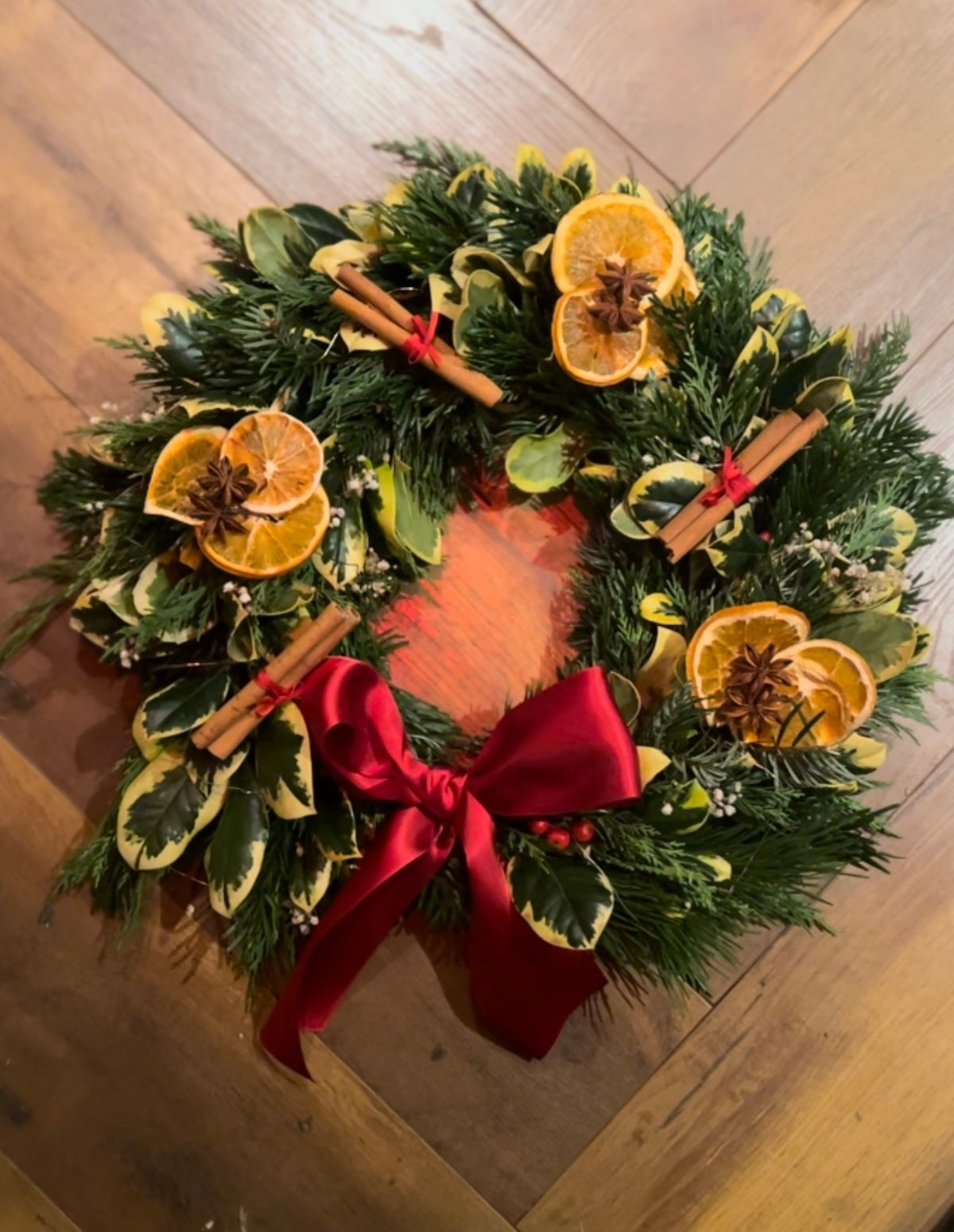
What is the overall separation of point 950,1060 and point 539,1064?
1.55 feet

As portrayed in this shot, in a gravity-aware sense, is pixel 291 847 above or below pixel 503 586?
below

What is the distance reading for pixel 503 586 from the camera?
1.01 meters

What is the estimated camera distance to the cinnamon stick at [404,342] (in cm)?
88

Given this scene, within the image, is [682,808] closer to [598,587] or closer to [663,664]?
[663,664]

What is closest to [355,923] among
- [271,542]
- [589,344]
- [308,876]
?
[308,876]

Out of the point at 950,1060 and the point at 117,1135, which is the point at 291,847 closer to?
the point at 117,1135

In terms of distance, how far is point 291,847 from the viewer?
0.93 meters

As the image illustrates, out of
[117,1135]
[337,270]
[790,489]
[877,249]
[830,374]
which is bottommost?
[117,1135]

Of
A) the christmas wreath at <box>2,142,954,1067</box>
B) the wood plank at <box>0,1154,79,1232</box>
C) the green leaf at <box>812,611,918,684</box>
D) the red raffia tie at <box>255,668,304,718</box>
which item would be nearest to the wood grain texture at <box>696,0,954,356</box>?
the christmas wreath at <box>2,142,954,1067</box>

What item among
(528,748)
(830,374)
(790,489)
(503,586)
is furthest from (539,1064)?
(830,374)

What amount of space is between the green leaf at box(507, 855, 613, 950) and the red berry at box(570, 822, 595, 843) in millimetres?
19

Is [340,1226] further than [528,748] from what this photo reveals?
Yes

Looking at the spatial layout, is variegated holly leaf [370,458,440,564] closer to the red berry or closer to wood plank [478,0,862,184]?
the red berry

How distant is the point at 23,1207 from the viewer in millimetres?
997
